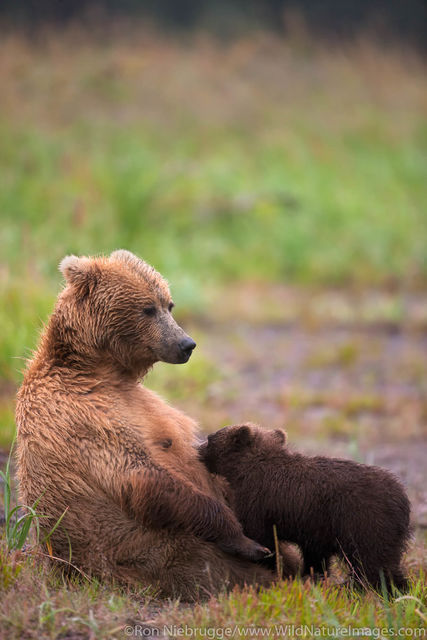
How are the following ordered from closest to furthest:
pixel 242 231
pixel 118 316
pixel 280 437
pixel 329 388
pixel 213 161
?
pixel 118 316, pixel 280 437, pixel 329 388, pixel 242 231, pixel 213 161

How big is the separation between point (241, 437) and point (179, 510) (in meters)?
0.62

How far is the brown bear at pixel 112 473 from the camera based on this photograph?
10.6ft

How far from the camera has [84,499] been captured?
3.28 metres

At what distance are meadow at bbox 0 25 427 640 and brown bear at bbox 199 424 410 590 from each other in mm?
182

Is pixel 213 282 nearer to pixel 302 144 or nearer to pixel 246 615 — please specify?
pixel 302 144

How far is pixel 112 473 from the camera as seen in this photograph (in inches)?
126

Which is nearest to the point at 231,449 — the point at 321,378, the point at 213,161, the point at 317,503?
the point at 317,503

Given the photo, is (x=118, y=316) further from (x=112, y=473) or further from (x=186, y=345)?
(x=112, y=473)

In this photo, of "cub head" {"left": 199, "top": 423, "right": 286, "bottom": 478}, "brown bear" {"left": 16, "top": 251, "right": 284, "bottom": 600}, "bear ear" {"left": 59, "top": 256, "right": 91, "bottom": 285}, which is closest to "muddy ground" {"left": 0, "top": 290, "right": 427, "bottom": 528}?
"cub head" {"left": 199, "top": 423, "right": 286, "bottom": 478}

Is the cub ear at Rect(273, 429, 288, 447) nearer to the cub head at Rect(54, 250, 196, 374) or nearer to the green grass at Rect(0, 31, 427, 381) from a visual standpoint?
the cub head at Rect(54, 250, 196, 374)

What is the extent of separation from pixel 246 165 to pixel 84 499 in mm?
11001

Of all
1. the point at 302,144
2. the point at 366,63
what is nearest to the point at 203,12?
the point at 366,63

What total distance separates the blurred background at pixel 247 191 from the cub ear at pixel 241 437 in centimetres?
158

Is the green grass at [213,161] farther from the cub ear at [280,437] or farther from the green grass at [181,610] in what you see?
the green grass at [181,610]
